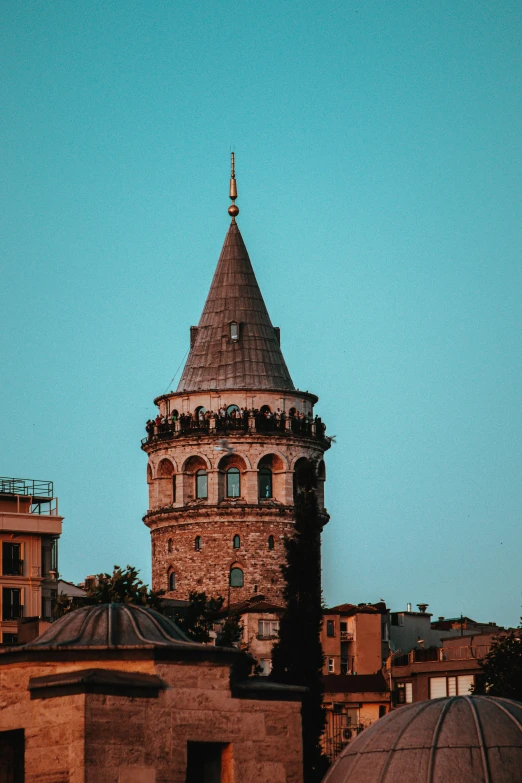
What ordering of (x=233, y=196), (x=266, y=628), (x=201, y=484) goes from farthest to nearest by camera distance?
(x=233, y=196)
(x=201, y=484)
(x=266, y=628)

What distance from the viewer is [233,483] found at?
4557 inches

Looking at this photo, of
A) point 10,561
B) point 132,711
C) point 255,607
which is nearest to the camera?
point 132,711

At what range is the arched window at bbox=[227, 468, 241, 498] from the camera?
379 ft

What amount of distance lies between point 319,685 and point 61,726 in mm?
24144

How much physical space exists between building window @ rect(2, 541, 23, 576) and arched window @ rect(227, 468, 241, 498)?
26.5 metres

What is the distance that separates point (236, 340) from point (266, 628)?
17.8 metres

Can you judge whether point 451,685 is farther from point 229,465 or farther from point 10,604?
point 229,465

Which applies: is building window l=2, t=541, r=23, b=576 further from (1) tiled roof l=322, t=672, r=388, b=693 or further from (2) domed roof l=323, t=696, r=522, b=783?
(2) domed roof l=323, t=696, r=522, b=783

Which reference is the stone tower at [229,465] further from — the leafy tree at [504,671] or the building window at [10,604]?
the leafy tree at [504,671]

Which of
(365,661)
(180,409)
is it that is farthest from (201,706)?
(180,409)

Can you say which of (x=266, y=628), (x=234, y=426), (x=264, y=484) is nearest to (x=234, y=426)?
(x=234, y=426)

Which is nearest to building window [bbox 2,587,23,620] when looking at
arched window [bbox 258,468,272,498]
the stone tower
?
the stone tower

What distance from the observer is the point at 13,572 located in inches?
3558

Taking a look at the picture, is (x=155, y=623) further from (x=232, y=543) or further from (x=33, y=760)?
(x=232, y=543)
